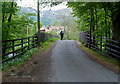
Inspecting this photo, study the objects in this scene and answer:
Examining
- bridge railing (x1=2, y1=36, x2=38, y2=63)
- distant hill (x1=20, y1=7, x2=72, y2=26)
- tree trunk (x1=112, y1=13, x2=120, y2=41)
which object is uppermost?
distant hill (x1=20, y1=7, x2=72, y2=26)

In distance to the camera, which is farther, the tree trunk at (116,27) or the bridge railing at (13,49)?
the tree trunk at (116,27)

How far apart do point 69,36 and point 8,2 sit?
39.0m

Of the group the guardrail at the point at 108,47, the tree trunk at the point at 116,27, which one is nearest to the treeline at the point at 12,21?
the guardrail at the point at 108,47

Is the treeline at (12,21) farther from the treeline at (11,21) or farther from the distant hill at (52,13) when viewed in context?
the distant hill at (52,13)

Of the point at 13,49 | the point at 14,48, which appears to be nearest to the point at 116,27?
the point at 13,49

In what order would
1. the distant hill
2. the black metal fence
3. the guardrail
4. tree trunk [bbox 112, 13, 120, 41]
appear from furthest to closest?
the distant hill → tree trunk [bbox 112, 13, 120, 41] → the guardrail → the black metal fence

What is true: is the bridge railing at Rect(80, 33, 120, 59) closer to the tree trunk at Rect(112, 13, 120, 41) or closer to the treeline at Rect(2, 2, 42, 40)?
the tree trunk at Rect(112, 13, 120, 41)

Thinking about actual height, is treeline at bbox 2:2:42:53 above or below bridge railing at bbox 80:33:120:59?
above

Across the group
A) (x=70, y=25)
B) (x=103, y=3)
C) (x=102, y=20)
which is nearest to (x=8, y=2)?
(x=103, y=3)

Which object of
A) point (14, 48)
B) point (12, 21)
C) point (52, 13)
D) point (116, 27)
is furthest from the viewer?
point (52, 13)

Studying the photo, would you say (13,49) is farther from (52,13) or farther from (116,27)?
(52,13)

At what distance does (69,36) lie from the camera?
50094mm

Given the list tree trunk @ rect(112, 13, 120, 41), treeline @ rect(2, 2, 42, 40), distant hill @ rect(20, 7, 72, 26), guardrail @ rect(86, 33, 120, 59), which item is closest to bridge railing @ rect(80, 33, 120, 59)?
guardrail @ rect(86, 33, 120, 59)

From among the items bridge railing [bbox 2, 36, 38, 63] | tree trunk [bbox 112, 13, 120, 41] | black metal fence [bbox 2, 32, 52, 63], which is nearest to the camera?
bridge railing [bbox 2, 36, 38, 63]
